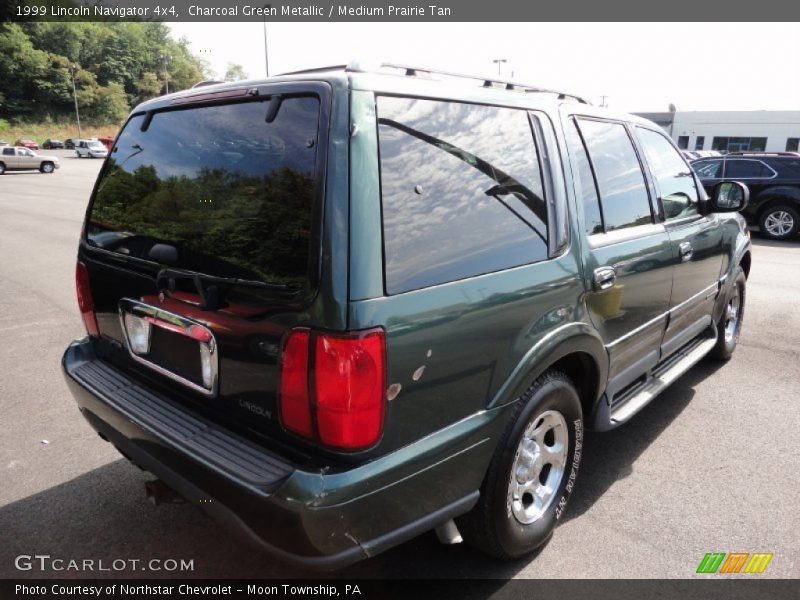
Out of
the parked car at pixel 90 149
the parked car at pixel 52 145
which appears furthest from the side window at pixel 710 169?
the parked car at pixel 52 145

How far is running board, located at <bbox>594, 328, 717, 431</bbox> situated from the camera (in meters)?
2.93

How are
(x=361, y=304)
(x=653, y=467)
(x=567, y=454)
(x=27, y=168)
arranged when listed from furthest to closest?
1. (x=27, y=168)
2. (x=653, y=467)
3. (x=567, y=454)
4. (x=361, y=304)

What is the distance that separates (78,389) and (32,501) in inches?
31.5

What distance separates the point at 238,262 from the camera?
6.58 ft

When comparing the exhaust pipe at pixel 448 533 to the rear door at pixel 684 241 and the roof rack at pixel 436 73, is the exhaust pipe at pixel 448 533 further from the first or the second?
the rear door at pixel 684 241

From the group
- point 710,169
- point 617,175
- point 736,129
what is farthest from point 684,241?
point 736,129

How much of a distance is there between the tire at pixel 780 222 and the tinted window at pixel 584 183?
1154 cm

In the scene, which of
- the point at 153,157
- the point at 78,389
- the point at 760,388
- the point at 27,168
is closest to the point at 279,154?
the point at 153,157

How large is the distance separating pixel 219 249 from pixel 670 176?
294 cm

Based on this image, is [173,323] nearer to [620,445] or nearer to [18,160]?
[620,445]

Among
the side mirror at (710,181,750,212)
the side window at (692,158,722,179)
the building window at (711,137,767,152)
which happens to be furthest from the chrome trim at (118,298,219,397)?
the building window at (711,137,767,152)

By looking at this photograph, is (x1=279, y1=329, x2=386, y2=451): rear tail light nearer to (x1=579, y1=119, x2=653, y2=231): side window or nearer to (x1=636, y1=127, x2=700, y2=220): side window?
(x1=579, y1=119, x2=653, y2=231): side window

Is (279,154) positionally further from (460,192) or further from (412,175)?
(460,192)

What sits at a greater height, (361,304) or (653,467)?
(361,304)
